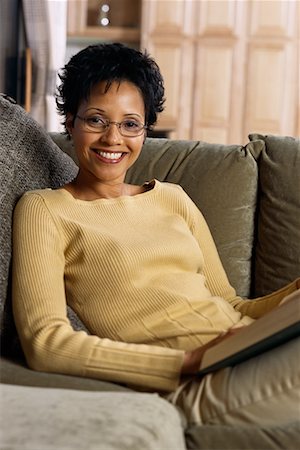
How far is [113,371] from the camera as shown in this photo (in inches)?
58.4

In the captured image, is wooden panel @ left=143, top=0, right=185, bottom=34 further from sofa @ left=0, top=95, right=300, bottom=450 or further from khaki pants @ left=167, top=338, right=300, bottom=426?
khaki pants @ left=167, top=338, right=300, bottom=426

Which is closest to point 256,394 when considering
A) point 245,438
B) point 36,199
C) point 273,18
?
point 245,438

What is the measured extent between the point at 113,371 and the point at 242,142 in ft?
A: 16.1

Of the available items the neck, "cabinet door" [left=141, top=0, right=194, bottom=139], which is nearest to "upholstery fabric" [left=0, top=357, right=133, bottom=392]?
the neck

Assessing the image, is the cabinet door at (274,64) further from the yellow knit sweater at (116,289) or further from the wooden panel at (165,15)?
the yellow knit sweater at (116,289)

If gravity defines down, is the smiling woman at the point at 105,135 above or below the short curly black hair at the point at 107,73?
below

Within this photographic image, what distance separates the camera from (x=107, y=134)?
5.89 feet

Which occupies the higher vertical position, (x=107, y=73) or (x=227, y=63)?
(x=107, y=73)

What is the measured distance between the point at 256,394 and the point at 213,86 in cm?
503

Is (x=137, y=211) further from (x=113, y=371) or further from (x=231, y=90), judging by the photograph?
(x=231, y=90)

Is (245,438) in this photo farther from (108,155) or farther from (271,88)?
(271,88)

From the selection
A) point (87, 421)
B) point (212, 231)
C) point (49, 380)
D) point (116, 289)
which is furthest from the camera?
point (212, 231)

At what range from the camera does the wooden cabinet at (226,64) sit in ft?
20.1

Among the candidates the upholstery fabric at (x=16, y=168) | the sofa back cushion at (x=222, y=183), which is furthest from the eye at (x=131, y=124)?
the sofa back cushion at (x=222, y=183)
